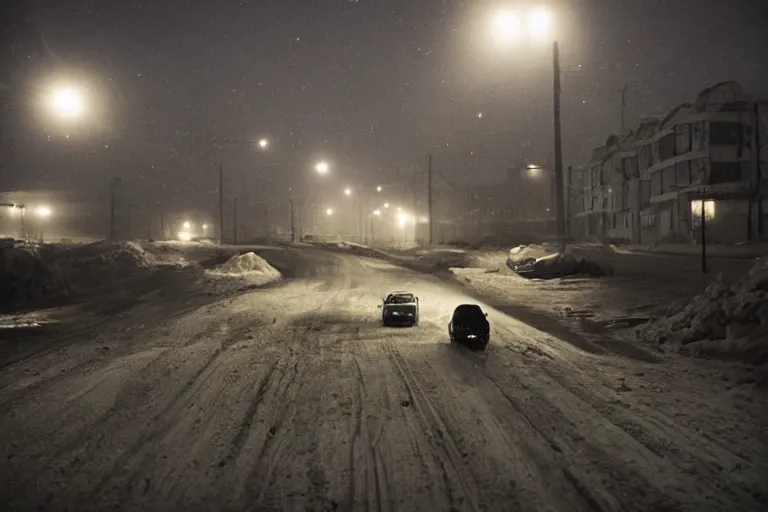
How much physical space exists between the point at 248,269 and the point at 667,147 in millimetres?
42876

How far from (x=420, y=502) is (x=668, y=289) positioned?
17887mm

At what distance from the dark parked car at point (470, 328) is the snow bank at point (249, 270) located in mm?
17431

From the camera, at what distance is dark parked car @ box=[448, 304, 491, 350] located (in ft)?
36.5

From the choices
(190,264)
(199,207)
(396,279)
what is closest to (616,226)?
(396,279)

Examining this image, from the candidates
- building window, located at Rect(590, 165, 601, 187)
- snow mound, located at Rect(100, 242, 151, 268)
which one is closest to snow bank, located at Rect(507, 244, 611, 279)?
snow mound, located at Rect(100, 242, 151, 268)

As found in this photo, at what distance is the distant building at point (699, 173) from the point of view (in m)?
38.1

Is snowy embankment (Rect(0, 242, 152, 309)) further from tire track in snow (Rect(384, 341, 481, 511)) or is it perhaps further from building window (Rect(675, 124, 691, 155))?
building window (Rect(675, 124, 691, 155))

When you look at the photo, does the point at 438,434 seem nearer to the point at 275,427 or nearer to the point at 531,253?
the point at 275,427

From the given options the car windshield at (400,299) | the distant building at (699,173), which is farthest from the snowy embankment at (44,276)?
the distant building at (699,173)

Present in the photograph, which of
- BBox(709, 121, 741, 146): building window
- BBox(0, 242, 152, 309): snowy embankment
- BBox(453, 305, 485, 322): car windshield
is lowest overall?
BBox(453, 305, 485, 322): car windshield

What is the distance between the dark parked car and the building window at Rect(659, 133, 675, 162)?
44523 mm

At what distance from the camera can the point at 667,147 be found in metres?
46.4

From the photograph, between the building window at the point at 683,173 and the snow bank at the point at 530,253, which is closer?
the snow bank at the point at 530,253

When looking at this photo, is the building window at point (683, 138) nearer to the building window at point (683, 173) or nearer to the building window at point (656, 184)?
the building window at point (683, 173)
